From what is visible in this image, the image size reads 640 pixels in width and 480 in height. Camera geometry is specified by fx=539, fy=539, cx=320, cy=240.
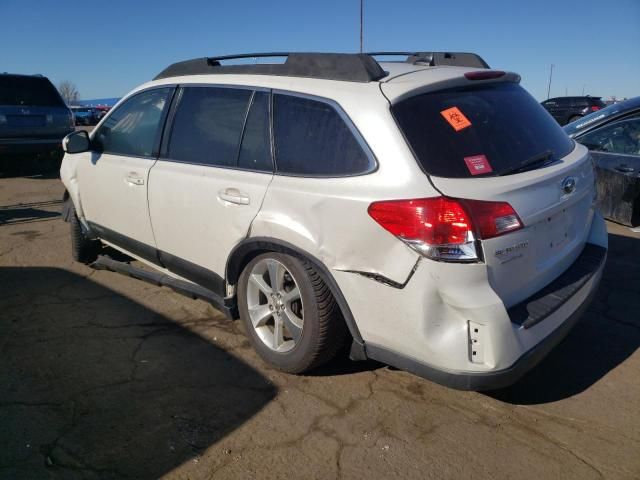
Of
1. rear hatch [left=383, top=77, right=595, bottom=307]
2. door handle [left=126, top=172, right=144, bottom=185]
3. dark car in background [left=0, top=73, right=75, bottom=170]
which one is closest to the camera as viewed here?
rear hatch [left=383, top=77, right=595, bottom=307]

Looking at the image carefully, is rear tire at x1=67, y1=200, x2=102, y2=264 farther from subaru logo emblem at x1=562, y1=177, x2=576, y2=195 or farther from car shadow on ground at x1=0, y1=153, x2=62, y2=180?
car shadow on ground at x1=0, y1=153, x2=62, y2=180

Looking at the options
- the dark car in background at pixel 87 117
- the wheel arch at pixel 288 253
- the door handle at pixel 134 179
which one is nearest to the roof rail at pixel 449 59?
the wheel arch at pixel 288 253

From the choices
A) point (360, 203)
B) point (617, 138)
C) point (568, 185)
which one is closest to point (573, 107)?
point (617, 138)

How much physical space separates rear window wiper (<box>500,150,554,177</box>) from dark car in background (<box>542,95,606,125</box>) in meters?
19.7

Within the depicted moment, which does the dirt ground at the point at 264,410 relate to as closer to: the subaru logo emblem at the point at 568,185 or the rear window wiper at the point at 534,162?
the subaru logo emblem at the point at 568,185

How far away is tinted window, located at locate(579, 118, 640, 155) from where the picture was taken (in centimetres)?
593

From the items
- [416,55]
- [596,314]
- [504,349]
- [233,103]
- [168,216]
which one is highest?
[416,55]

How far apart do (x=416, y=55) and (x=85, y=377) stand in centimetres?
297

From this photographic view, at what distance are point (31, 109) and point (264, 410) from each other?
32.0 feet

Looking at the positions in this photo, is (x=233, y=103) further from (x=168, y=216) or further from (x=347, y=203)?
(x=347, y=203)

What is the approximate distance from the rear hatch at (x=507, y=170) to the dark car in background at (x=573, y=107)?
64.4 feet

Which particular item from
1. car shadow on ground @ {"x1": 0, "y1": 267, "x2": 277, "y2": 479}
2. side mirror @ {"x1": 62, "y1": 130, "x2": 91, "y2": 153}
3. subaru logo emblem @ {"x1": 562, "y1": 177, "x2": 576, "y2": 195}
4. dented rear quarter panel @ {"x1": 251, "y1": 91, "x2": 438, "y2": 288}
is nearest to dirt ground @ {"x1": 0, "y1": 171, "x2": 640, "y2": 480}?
→ car shadow on ground @ {"x1": 0, "y1": 267, "x2": 277, "y2": 479}

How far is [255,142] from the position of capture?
3.14 meters

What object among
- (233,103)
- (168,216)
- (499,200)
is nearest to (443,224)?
(499,200)
